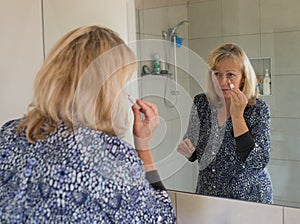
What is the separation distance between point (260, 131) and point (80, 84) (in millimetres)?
607

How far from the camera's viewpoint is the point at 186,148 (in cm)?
132

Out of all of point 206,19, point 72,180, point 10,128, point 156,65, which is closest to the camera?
point 72,180

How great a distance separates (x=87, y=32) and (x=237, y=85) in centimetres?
51

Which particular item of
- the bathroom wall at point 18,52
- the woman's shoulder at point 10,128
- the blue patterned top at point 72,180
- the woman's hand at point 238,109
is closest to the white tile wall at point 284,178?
the woman's hand at point 238,109

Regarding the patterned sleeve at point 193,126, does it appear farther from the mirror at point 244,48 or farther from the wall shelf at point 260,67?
the wall shelf at point 260,67

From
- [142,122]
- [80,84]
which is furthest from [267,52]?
[80,84]

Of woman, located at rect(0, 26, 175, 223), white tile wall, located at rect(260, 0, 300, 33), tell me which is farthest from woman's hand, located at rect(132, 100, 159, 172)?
white tile wall, located at rect(260, 0, 300, 33)

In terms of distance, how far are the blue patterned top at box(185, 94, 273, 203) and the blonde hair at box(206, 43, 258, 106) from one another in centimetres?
3

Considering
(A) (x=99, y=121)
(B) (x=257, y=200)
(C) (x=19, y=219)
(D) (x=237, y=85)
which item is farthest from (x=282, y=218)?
(C) (x=19, y=219)

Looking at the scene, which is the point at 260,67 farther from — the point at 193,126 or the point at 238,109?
the point at 193,126

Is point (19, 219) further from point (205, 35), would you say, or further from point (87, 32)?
point (205, 35)

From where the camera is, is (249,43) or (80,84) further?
(249,43)

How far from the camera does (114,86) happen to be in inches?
34.5

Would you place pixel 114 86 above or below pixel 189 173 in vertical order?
above
